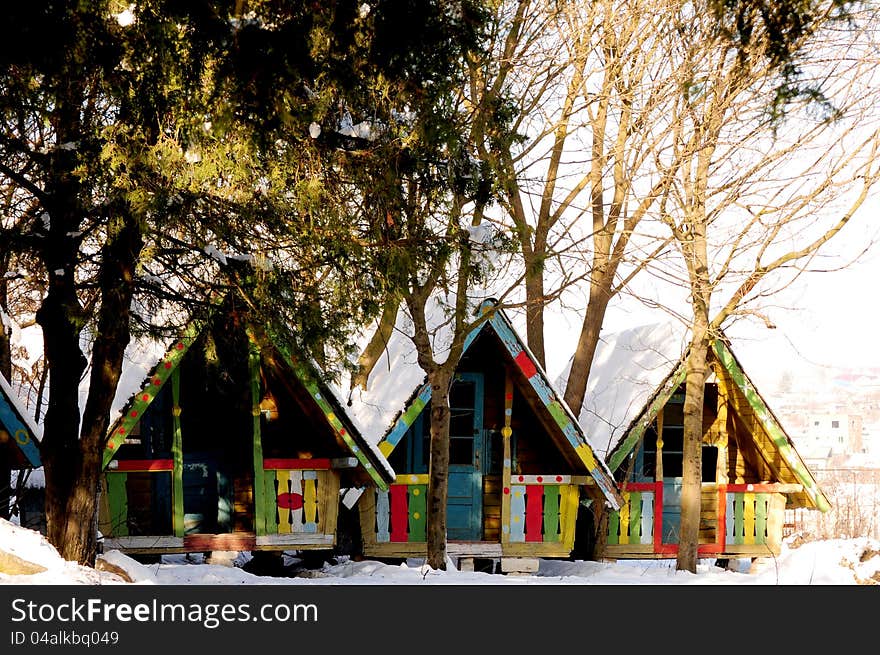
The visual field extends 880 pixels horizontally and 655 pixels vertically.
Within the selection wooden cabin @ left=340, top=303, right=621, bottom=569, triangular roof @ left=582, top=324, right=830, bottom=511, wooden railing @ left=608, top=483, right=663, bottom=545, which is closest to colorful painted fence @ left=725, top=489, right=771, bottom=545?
triangular roof @ left=582, top=324, right=830, bottom=511

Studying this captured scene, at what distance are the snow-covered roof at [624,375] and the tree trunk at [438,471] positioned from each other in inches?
150

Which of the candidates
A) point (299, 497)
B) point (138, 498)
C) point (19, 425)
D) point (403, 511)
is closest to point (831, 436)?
point (403, 511)

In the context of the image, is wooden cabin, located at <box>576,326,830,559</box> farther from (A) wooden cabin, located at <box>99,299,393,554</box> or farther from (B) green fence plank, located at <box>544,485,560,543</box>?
(A) wooden cabin, located at <box>99,299,393,554</box>

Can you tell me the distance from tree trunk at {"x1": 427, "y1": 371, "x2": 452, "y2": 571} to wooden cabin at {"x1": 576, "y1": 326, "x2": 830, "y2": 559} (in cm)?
360

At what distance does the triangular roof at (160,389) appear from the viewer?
13.6 meters

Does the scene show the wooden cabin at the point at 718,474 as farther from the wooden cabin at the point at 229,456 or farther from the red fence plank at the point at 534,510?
the wooden cabin at the point at 229,456

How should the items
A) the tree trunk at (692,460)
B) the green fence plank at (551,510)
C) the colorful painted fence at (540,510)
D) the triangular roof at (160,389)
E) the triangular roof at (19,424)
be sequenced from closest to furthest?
1. the triangular roof at (19,424)
2. the triangular roof at (160,389)
3. the tree trunk at (692,460)
4. the colorful painted fence at (540,510)
5. the green fence plank at (551,510)

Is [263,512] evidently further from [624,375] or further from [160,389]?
[624,375]

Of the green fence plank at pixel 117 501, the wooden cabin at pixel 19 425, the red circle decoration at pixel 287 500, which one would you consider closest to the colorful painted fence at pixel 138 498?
the green fence plank at pixel 117 501

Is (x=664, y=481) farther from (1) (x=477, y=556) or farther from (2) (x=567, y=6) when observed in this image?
(2) (x=567, y=6)

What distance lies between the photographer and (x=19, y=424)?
513 inches

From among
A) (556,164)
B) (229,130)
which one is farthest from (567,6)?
(229,130)

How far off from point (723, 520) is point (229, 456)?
26.6ft

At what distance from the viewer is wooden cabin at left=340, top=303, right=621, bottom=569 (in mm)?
15828
